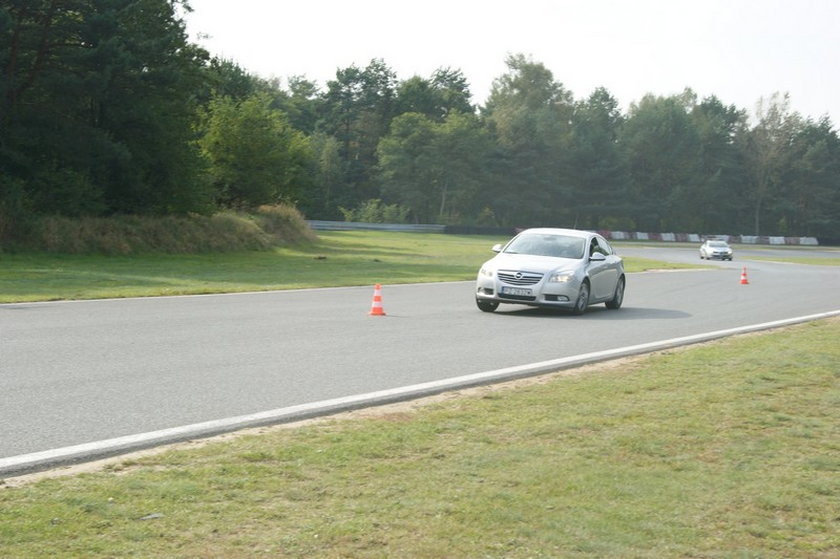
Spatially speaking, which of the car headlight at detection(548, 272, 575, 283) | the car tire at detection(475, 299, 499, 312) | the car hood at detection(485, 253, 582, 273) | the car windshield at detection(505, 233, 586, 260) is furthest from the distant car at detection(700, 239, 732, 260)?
the car tire at detection(475, 299, 499, 312)

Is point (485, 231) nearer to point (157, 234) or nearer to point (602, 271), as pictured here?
point (157, 234)

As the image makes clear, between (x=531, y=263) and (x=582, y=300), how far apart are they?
1116mm

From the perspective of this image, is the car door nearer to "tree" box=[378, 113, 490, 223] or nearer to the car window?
the car window

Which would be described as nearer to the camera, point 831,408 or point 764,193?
point 831,408

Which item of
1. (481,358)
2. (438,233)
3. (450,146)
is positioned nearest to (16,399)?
(481,358)

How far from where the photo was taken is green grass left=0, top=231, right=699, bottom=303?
2227cm

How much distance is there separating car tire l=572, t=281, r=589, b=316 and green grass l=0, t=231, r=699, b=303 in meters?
7.53

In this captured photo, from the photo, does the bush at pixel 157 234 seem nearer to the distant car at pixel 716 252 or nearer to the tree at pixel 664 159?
the distant car at pixel 716 252

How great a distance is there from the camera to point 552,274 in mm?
19250

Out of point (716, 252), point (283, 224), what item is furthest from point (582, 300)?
point (716, 252)

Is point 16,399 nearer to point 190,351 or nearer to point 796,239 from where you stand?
point 190,351

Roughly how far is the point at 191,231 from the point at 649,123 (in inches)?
3756

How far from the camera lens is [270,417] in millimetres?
8336

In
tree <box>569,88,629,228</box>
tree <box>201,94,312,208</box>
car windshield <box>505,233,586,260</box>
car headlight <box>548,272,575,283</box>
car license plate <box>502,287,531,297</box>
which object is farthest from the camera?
tree <box>569,88,629,228</box>
